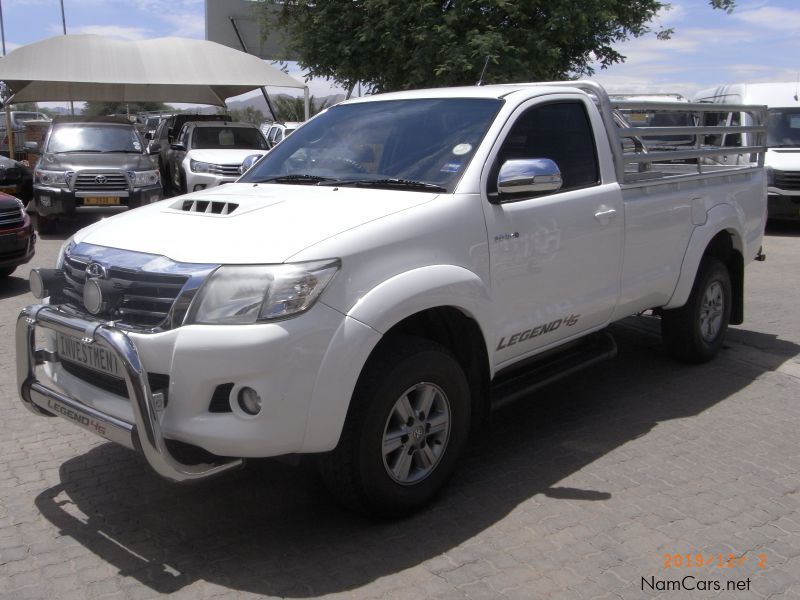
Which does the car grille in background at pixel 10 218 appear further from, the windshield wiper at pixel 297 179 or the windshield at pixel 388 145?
the windshield wiper at pixel 297 179

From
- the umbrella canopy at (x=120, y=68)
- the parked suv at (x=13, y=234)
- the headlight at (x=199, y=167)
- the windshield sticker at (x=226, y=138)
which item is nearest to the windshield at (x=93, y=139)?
the headlight at (x=199, y=167)

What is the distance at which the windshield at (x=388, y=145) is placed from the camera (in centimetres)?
414

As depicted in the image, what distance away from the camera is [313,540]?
3584 millimetres

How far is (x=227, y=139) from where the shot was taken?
53.0ft

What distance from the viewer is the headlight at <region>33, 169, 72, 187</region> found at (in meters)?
12.5

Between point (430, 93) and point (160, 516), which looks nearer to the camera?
point (160, 516)

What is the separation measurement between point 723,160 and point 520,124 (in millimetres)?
4570

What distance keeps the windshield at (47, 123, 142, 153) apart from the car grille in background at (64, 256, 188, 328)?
10919 millimetres

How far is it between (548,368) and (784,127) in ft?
40.5

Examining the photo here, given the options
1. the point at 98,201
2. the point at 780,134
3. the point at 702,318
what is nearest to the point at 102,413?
the point at 702,318

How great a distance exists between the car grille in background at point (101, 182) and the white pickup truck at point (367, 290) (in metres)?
8.62

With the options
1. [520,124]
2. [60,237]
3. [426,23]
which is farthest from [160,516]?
[426,23]

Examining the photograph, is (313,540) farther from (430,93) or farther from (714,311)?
(714,311)

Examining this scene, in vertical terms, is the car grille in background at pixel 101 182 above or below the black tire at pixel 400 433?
above
